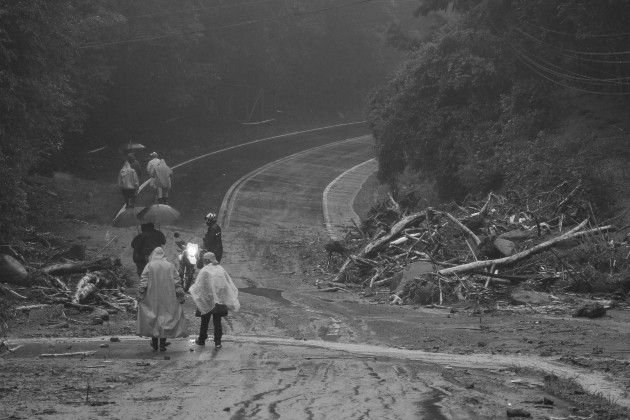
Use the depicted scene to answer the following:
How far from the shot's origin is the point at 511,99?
30953 mm

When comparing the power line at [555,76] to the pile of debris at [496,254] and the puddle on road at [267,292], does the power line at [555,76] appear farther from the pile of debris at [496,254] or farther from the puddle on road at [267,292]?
the puddle on road at [267,292]

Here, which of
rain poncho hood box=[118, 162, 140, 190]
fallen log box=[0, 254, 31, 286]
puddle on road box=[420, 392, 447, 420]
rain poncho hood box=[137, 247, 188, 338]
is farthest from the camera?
rain poncho hood box=[118, 162, 140, 190]

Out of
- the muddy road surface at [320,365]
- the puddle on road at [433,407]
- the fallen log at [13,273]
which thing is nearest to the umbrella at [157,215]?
the muddy road surface at [320,365]

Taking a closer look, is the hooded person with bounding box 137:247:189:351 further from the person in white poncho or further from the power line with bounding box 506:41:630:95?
the power line with bounding box 506:41:630:95

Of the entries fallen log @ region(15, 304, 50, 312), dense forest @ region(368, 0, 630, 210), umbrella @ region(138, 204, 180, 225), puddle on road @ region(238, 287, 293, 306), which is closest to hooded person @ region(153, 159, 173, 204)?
umbrella @ region(138, 204, 180, 225)

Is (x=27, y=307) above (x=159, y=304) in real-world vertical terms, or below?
below

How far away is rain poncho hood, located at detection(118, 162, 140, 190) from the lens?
29.1m

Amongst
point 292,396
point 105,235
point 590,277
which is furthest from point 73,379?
point 105,235

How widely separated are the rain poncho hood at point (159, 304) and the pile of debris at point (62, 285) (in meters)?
2.79

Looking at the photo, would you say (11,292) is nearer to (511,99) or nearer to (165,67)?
(511,99)

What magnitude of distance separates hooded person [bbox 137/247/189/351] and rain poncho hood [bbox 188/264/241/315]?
34 cm

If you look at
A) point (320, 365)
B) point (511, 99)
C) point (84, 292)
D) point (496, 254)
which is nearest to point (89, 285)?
point (84, 292)

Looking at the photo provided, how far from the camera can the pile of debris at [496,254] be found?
60.5ft

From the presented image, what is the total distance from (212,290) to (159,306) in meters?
0.82
